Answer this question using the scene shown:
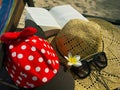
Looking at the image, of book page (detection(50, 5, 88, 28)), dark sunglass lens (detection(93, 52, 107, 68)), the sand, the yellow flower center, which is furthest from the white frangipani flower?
the sand

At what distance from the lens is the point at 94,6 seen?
139 inches

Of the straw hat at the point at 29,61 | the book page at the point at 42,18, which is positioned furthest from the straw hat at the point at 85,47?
the straw hat at the point at 29,61

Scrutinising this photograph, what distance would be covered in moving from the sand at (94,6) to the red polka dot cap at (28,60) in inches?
75.9

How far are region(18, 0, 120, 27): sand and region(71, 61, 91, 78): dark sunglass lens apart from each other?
4.87ft

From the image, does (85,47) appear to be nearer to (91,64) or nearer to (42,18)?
(91,64)

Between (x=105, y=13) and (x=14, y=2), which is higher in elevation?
(x=14, y=2)

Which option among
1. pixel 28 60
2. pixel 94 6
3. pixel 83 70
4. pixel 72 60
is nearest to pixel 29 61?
pixel 28 60

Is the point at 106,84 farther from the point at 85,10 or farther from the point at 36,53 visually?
the point at 85,10

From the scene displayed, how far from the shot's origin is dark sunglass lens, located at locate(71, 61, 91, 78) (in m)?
1.85

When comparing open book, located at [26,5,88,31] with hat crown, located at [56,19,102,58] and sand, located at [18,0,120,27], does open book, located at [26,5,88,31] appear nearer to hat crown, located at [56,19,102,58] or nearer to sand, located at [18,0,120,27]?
hat crown, located at [56,19,102,58]

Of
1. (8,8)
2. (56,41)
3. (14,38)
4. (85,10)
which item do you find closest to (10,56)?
(14,38)

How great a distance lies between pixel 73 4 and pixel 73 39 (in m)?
1.64

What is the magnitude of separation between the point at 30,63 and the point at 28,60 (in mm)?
14

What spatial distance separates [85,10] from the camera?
339cm
